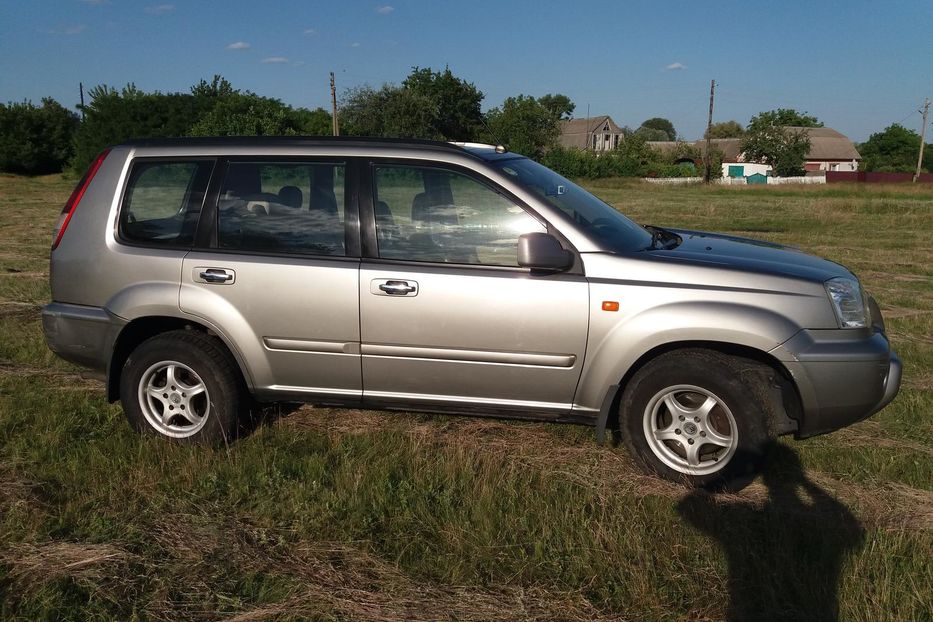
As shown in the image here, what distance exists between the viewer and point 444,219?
4.27m

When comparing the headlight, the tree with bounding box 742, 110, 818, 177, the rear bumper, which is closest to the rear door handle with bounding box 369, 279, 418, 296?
the rear bumper

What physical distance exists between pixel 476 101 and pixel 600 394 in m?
68.7

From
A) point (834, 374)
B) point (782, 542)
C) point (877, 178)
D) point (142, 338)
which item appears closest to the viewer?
→ point (782, 542)

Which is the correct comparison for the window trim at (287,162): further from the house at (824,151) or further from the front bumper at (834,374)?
the house at (824,151)

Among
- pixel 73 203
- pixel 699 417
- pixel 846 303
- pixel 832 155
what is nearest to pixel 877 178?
pixel 832 155

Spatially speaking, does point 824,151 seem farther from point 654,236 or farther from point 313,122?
point 654,236

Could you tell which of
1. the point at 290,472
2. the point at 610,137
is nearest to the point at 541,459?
the point at 290,472

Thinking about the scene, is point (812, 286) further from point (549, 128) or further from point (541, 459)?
point (549, 128)

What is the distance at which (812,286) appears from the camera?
3.92m

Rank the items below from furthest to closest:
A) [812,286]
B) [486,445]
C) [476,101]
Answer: [476,101] < [486,445] < [812,286]

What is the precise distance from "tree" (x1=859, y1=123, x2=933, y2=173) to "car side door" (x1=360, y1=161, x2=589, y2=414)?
85460mm

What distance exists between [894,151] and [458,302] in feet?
303

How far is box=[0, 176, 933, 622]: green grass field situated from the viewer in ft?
9.80

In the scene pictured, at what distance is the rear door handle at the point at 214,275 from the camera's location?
438 cm
